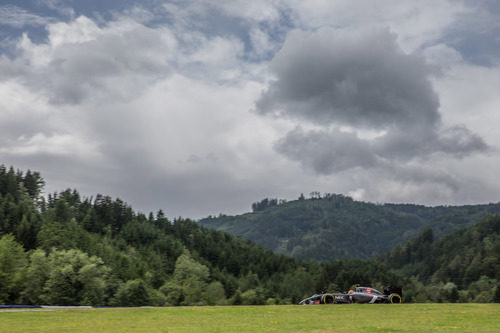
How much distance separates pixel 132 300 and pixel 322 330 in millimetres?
82524

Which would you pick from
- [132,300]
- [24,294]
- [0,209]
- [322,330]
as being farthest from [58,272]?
[0,209]

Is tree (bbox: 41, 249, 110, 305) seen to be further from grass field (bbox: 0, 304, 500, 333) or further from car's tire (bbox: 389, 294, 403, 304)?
car's tire (bbox: 389, 294, 403, 304)

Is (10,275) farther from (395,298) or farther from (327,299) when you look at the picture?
(395,298)

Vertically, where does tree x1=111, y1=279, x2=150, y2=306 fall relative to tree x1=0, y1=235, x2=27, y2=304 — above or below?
below

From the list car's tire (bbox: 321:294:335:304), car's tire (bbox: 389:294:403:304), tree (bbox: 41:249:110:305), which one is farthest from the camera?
tree (bbox: 41:249:110:305)

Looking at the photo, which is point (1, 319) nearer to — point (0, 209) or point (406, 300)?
point (0, 209)

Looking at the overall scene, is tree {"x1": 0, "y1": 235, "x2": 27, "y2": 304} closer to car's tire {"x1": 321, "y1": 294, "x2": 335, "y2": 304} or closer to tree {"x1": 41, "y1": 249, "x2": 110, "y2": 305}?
tree {"x1": 41, "y1": 249, "x2": 110, "y2": 305}

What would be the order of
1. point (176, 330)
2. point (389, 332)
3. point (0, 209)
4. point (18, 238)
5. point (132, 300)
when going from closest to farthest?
point (389, 332)
point (176, 330)
point (132, 300)
point (18, 238)
point (0, 209)

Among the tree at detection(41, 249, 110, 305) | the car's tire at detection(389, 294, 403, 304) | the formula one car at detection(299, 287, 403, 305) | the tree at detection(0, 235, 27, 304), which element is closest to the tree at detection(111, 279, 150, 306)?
the tree at detection(41, 249, 110, 305)

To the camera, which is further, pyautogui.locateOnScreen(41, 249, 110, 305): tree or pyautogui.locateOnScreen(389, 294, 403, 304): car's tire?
pyautogui.locateOnScreen(41, 249, 110, 305): tree

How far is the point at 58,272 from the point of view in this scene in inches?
3804

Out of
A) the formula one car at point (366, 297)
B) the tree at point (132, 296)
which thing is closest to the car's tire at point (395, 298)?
the formula one car at point (366, 297)

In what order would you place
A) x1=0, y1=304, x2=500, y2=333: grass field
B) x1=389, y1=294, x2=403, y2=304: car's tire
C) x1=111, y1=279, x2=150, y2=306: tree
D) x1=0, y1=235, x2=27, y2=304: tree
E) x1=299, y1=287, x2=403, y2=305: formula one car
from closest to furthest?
x1=0, y1=304, x2=500, y2=333: grass field
x1=389, y1=294, x2=403, y2=304: car's tire
x1=299, y1=287, x2=403, y2=305: formula one car
x1=0, y1=235, x2=27, y2=304: tree
x1=111, y1=279, x2=150, y2=306: tree

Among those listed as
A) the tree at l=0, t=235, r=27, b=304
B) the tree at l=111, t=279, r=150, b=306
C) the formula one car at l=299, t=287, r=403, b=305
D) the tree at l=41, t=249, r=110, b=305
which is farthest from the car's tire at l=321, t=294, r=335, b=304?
the tree at l=0, t=235, r=27, b=304
